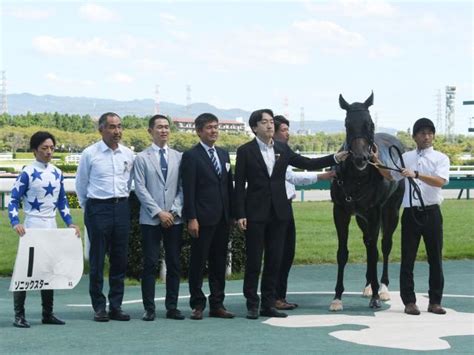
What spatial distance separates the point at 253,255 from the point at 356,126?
139 centimetres

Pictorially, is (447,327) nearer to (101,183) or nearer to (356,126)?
(356,126)

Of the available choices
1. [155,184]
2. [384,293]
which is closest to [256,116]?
[155,184]

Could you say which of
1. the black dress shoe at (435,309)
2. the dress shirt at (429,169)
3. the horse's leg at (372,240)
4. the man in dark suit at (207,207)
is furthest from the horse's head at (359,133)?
the black dress shoe at (435,309)

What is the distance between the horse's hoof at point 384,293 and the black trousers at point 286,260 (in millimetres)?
945

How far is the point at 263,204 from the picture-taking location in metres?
6.91

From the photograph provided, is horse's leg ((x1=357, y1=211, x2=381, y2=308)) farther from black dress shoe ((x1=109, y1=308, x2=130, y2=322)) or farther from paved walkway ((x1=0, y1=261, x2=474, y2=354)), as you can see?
black dress shoe ((x1=109, y1=308, x2=130, y2=322))

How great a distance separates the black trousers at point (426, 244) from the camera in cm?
710

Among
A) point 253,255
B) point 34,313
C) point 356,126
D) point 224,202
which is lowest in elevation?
point 34,313

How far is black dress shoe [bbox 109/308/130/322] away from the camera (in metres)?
6.66

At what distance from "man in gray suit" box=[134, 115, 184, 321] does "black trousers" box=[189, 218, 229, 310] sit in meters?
0.15

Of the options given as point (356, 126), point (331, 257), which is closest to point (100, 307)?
point (356, 126)

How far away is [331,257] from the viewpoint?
425 inches

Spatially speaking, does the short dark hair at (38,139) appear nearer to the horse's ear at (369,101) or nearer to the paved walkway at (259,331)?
the paved walkway at (259,331)

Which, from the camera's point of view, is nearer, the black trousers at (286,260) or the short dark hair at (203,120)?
the short dark hair at (203,120)
